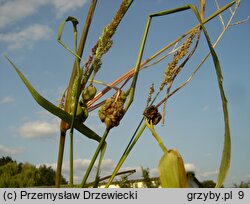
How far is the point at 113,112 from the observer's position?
0.81 ft

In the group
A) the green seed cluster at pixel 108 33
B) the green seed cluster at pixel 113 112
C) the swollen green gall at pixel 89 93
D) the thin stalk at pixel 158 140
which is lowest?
the thin stalk at pixel 158 140

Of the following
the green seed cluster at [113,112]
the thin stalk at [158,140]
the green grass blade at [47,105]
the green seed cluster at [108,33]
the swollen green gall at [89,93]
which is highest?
the green seed cluster at [108,33]

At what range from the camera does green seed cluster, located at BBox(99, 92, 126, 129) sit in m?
0.24

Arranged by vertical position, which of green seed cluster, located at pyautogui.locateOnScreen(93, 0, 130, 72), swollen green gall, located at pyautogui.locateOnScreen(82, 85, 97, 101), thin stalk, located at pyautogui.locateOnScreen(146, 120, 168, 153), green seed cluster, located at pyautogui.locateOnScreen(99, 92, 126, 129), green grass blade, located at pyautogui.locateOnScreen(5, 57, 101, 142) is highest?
green seed cluster, located at pyautogui.locateOnScreen(93, 0, 130, 72)

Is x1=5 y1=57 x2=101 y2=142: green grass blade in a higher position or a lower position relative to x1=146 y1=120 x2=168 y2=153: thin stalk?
higher

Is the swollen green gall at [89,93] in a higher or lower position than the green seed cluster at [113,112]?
higher

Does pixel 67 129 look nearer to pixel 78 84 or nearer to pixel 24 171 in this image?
pixel 78 84

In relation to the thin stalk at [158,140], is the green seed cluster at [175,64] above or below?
above

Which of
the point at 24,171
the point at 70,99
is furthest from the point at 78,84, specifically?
the point at 24,171

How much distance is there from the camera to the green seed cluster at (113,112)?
0.24 m
